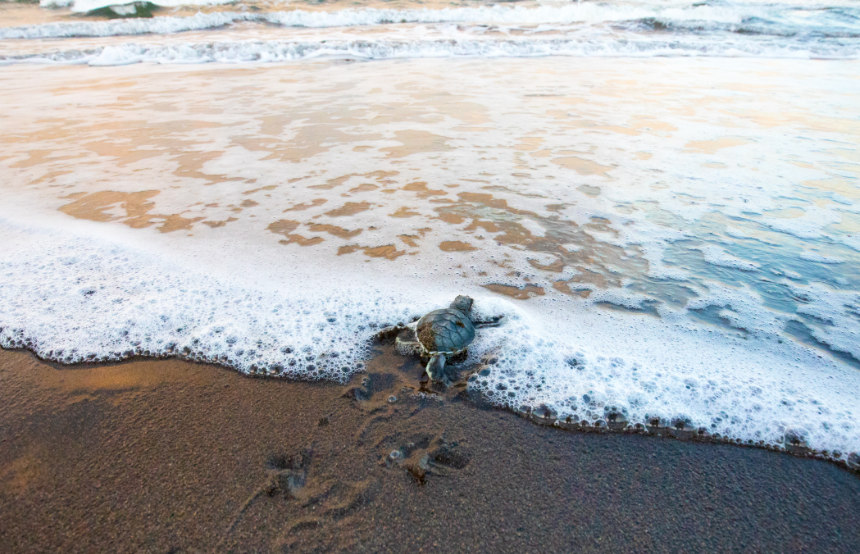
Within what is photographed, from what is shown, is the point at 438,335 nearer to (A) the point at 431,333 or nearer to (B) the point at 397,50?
(A) the point at 431,333

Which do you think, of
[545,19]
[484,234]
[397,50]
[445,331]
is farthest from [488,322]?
[545,19]

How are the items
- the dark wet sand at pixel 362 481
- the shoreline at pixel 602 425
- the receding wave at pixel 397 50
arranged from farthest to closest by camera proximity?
the receding wave at pixel 397 50
the shoreline at pixel 602 425
the dark wet sand at pixel 362 481

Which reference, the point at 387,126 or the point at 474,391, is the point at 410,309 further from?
the point at 387,126

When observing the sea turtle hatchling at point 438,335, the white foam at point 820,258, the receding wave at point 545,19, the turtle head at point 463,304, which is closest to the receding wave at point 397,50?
the receding wave at point 545,19

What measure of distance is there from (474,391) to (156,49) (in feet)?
51.5

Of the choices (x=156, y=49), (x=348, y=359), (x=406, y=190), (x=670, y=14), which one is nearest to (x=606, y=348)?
(x=348, y=359)

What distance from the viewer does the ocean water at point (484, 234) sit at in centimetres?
238

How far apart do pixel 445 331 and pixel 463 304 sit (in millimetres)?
324

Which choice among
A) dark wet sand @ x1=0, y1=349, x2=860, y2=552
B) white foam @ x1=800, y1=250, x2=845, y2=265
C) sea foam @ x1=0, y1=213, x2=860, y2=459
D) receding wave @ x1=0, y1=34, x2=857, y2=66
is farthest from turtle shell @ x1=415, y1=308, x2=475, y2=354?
receding wave @ x1=0, y1=34, x2=857, y2=66

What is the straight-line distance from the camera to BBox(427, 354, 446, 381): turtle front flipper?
229 cm

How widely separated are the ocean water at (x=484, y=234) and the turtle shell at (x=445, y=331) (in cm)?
16

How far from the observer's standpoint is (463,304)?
262 centimetres

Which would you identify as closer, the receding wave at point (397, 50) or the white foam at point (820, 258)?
the white foam at point (820, 258)

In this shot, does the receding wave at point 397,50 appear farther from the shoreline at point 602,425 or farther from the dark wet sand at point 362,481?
the dark wet sand at point 362,481
